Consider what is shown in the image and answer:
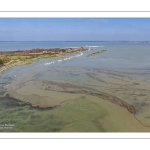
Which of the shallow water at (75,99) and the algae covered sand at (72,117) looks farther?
the shallow water at (75,99)

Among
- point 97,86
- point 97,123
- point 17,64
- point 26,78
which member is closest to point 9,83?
point 26,78

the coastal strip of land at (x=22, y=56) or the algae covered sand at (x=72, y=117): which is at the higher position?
the coastal strip of land at (x=22, y=56)

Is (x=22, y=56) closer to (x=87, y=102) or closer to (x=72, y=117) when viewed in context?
(x=87, y=102)

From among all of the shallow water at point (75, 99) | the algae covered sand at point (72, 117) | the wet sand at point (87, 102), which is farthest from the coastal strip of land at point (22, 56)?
the algae covered sand at point (72, 117)

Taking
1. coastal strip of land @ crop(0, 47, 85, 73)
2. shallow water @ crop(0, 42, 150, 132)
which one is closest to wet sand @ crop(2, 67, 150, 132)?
shallow water @ crop(0, 42, 150, 132)

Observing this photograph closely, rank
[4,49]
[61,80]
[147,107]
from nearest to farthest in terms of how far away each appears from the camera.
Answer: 1. [147,107]
2. [4,49]
3. [61,80]

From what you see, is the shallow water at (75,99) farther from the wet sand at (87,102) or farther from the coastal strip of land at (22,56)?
the coastal strip of land at (22,56)
